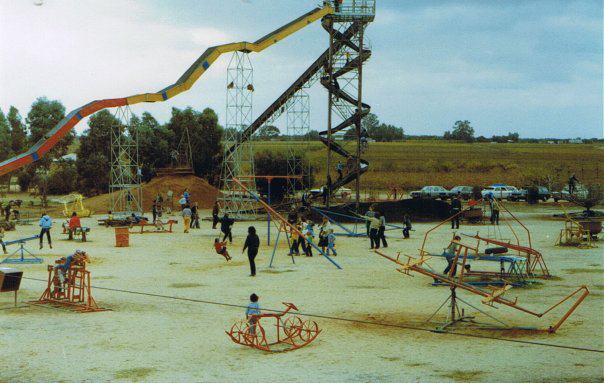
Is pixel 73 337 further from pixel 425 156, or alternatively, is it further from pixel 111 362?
pixel 425 156

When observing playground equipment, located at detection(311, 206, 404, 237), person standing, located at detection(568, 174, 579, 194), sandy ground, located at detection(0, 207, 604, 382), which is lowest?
sandy ground, located at detection(0, 207, 604, 382)

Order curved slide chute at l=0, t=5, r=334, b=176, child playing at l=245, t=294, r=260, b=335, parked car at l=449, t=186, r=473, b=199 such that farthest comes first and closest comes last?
parked car at l=449, t=186, r=473, b=199
curved slide chute at l=0, t=5, r=334, b=176
child playing at l=245, t=294, r=260, b=335

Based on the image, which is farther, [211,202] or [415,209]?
[211,202]

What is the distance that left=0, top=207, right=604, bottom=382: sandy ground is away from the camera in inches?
495

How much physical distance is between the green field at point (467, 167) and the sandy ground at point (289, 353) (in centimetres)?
4963

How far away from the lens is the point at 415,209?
48469mm

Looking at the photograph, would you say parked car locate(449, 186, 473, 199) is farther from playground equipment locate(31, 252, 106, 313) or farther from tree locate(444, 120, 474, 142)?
tree locate(444, 120, 474, 142)

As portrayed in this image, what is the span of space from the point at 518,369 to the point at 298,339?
4.61m

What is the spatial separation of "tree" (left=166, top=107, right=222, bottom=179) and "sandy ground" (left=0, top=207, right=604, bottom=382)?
5278 cm

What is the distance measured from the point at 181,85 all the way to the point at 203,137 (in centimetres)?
3425

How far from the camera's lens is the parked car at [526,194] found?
65188mm

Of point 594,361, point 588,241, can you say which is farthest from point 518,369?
point 588,241

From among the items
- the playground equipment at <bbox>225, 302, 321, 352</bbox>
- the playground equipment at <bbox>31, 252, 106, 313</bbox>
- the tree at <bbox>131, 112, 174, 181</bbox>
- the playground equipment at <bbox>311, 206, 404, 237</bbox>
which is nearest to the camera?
the playground equipment at <bbox>225, 302, 321, 352</bbox>

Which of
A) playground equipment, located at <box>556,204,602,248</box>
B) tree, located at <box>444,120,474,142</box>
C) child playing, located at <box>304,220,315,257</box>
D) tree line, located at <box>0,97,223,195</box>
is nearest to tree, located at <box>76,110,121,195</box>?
tree line, located at <box>0,97,223,195</box>
